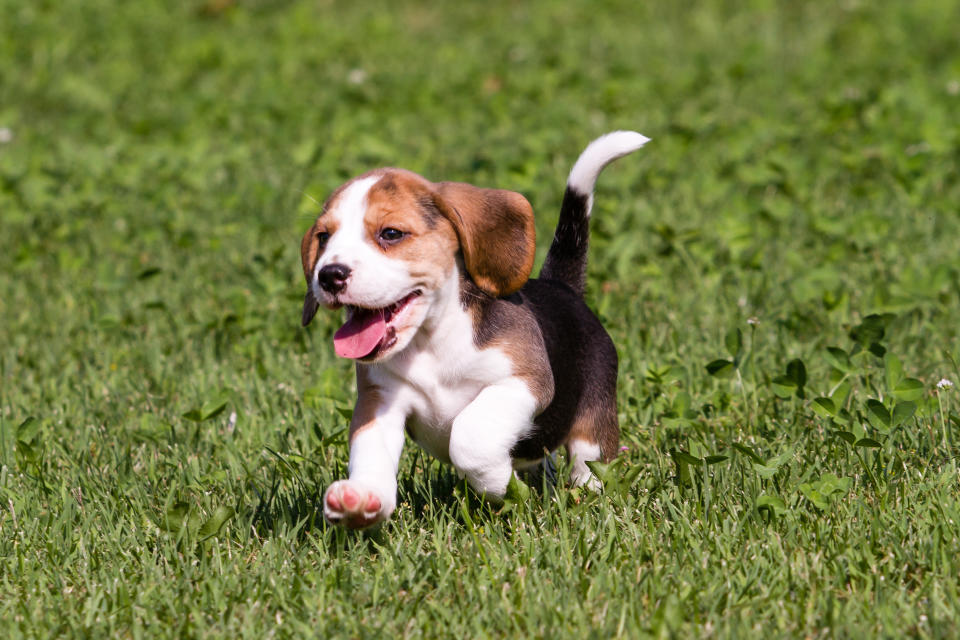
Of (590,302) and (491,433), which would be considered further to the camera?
(590,302)

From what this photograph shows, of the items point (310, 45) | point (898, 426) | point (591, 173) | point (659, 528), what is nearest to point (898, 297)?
point (898, 426)

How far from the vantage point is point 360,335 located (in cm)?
321

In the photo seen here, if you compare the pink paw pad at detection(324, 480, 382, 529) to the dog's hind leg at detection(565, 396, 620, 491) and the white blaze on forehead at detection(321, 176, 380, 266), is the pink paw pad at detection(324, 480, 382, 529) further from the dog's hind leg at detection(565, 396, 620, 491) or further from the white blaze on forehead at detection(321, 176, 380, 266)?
the dog's hind leg at detection(565, 396, 620, 491)

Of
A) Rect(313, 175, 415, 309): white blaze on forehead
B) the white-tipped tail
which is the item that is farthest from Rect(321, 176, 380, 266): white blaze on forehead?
the white-tipped tail

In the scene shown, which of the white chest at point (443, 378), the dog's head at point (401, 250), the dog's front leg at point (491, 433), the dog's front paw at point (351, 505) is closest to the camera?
the dog's front paw at point (351, 505)

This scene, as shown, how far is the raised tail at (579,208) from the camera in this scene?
377cm

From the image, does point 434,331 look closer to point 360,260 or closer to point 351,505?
point 360,260

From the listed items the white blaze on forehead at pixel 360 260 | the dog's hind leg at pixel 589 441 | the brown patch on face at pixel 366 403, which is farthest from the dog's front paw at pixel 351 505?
the dog's hind leg at pixel 589 441

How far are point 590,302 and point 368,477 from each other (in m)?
2.46

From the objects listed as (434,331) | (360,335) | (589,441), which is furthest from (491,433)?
(589,441)

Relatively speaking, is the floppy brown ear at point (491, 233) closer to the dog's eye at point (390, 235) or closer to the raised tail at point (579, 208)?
the dog's eye at point (390, 235)

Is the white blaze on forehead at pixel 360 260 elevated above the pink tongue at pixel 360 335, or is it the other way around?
the white blaze on forehead at pixel 360 260

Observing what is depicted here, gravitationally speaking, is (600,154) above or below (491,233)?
above

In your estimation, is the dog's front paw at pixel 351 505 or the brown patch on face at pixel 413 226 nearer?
the dog's front paw at pixel 351 505
